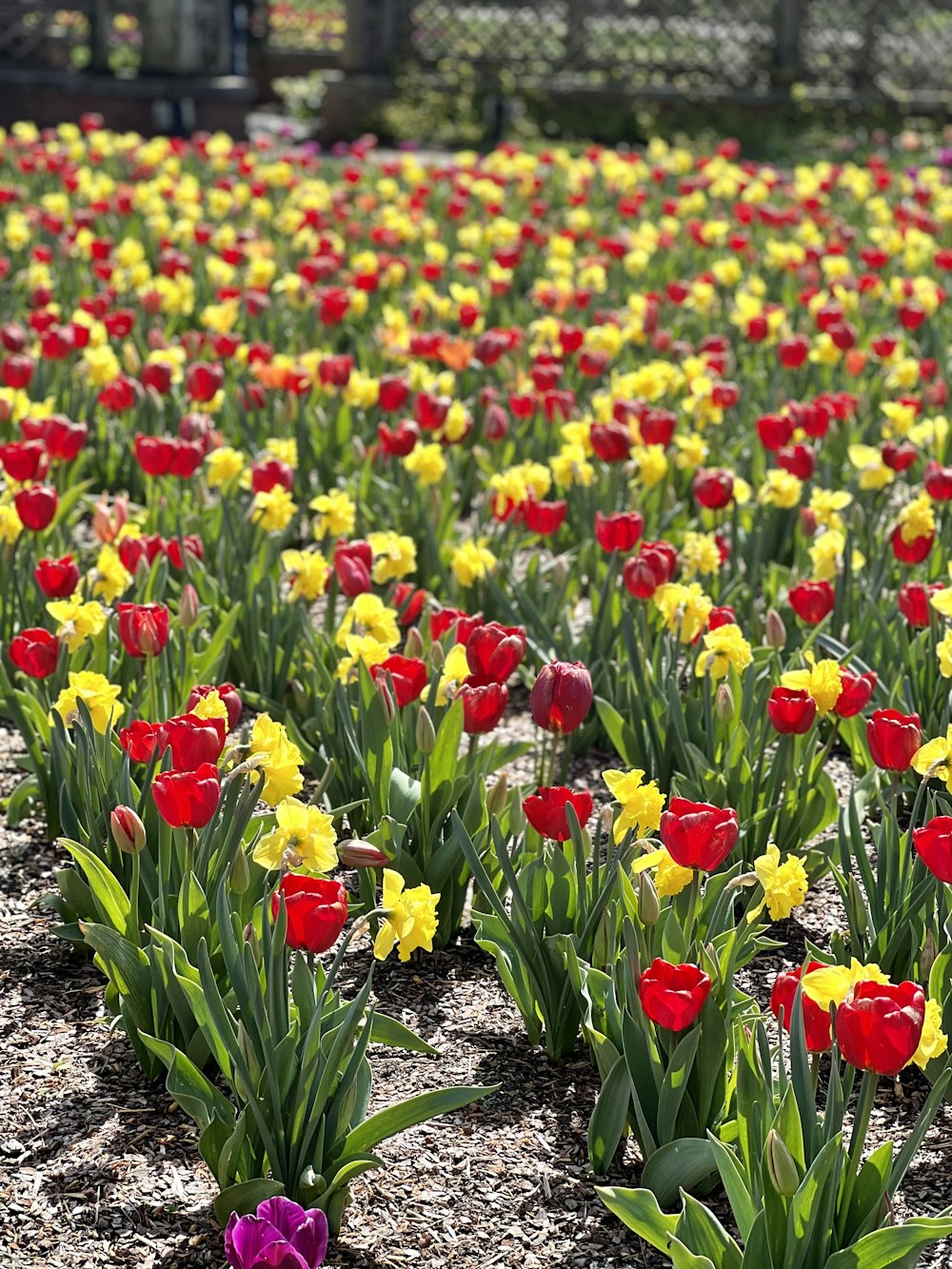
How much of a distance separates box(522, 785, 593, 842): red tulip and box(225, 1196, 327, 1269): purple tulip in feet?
2.78

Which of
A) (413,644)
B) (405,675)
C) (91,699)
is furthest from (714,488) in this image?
(91,699)

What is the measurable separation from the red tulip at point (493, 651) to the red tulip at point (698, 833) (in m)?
0.62

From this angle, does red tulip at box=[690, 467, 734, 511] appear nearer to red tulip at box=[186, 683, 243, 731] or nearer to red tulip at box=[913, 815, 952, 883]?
red tulip at box=[186, 683, 243, 731]

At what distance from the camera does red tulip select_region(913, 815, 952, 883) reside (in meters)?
2.09

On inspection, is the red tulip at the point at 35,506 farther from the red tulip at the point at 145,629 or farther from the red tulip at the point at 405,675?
the red tulip at the point at 405,675

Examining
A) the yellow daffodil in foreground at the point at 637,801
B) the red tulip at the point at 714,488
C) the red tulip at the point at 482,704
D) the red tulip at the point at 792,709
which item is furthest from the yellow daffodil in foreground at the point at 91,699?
the red tulip at the point at 714,488

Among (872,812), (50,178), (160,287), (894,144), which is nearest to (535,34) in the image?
(894,144)

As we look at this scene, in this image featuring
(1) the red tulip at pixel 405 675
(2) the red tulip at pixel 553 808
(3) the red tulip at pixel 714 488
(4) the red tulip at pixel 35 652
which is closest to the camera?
(2) the red tulip at pixel 553 808

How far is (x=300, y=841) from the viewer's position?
2.19m

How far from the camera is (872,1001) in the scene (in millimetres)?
1775

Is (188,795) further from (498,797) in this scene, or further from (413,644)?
(413,644)

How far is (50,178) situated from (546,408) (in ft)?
21.1

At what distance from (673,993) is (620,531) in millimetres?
1708

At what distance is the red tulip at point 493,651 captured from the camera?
2.73 m
